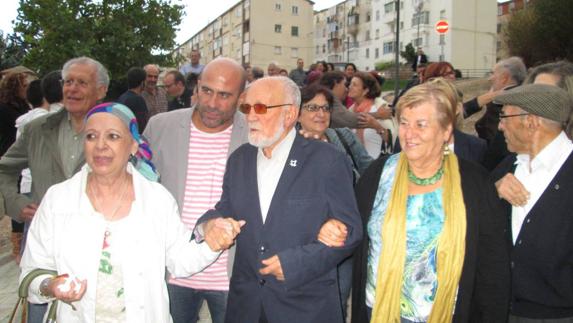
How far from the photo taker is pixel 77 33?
2227 cm

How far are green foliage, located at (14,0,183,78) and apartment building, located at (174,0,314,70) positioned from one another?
34.8m

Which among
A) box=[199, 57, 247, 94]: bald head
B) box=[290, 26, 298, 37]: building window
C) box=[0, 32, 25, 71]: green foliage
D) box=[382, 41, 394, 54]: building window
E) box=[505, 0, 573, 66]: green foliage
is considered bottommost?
box=[199, 57, 247, 94]: bald head

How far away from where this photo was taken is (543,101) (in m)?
2.64

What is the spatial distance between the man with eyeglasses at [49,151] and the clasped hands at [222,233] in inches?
49.4

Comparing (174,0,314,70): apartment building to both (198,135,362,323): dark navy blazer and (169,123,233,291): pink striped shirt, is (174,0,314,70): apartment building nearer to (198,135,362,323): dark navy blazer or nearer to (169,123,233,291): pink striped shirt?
(169,123,233,291): pink striped shirt

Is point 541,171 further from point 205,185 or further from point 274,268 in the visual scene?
point 205,185

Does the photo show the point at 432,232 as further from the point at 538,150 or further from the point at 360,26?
the point at 360,26

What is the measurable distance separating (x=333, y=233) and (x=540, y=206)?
4.05 ft

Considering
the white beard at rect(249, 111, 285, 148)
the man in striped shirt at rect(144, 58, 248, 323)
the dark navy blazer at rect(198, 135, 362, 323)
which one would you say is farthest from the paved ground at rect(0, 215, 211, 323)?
the white beard at rect(249, 111, 285, 148)

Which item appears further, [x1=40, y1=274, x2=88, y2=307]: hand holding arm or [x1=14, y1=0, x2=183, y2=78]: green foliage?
[x1=14, y1=0, x2=183, y2=78]: green foliage

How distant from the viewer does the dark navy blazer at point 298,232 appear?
2371mm

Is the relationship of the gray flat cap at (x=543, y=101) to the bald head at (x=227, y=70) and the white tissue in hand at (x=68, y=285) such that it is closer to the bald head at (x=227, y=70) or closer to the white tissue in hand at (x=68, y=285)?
the bald head at (x=227, y=70)

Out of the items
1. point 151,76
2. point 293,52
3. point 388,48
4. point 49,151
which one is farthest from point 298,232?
point 293,52

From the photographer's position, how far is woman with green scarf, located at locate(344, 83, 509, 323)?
2.50 m
